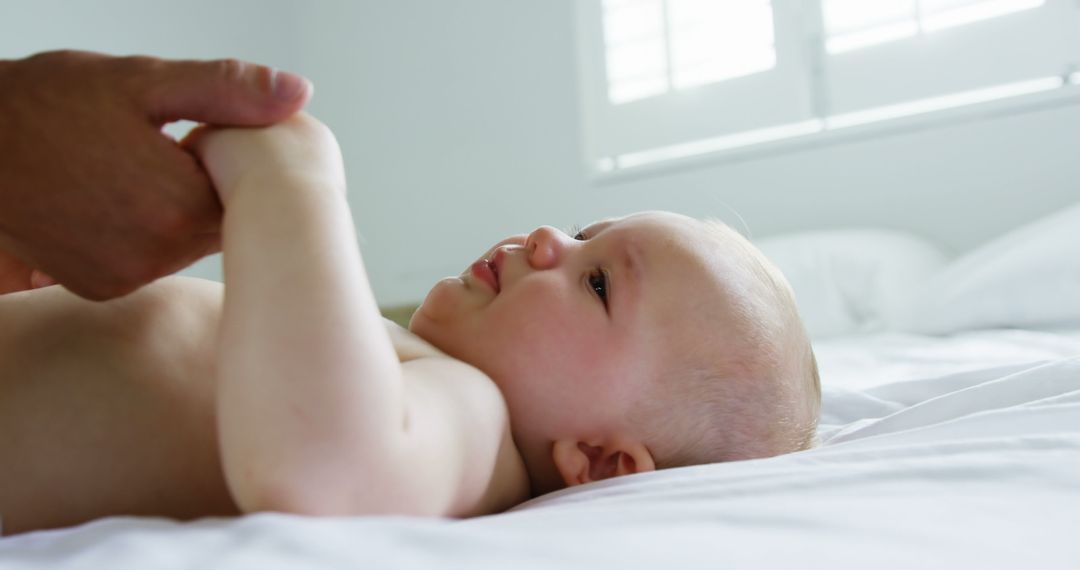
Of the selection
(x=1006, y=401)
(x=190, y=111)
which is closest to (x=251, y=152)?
(x=190, y=111)

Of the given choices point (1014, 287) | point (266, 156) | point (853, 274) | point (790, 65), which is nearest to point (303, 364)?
point (266, 156)

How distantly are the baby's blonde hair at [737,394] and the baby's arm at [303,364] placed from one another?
1.05ft

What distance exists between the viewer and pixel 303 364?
460 mm

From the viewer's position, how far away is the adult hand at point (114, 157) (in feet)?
1.78

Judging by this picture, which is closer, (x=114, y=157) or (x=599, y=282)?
(x=114, y=157)

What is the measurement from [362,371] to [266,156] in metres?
0.16

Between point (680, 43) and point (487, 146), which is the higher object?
point (680, 43)

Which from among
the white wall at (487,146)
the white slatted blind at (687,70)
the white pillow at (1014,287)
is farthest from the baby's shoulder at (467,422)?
the white slatted blind at (687,70)

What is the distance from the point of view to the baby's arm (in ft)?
1.51

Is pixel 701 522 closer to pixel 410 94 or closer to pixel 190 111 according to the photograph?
pixel 190 111

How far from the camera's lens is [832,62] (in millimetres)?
2523

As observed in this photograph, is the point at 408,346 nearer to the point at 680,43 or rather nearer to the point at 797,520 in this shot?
the point at 797,520

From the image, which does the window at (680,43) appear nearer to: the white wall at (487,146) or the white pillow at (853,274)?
the white wall at (487,146)

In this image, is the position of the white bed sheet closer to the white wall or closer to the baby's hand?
the baby's hand
